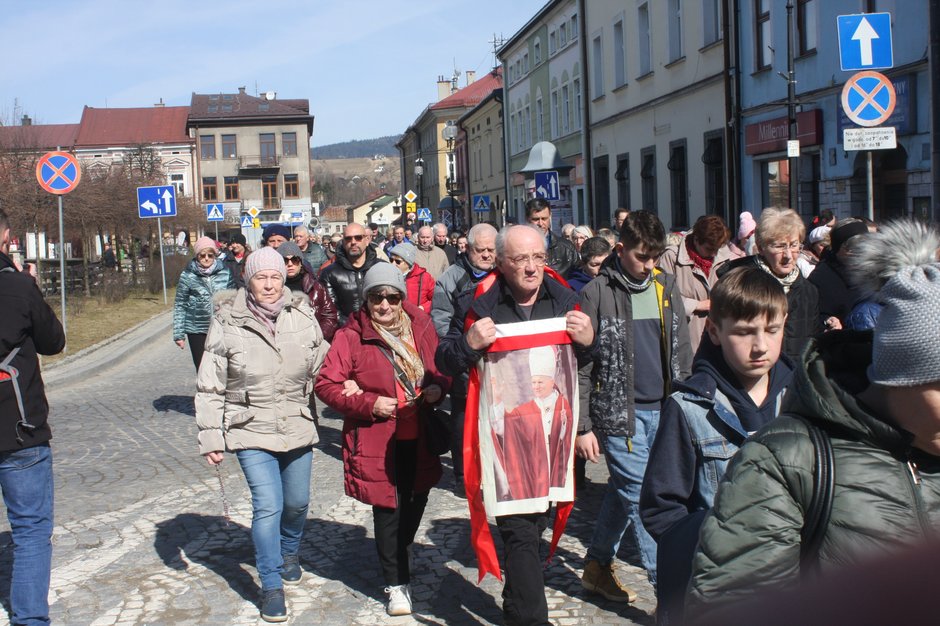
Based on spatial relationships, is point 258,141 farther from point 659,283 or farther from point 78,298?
point 659,283

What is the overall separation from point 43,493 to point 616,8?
29.6m

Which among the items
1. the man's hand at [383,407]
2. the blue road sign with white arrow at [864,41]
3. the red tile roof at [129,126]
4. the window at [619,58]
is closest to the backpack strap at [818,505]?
the man's hand at [383,407]

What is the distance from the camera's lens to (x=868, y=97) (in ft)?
37.5

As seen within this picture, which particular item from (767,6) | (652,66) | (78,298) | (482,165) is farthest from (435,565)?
(482,165)

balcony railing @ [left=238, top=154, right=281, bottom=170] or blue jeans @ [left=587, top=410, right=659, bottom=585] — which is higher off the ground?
balcony railing @ [left=238, top=154, right=281, bottom=170]

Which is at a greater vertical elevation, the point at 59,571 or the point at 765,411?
the point at 765,411

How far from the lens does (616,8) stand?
32000mm

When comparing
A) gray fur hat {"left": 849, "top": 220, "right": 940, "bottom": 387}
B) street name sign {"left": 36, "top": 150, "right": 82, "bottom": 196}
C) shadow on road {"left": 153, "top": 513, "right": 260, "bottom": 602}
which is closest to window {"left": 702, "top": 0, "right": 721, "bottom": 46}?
street name sign {"left": 36, "top": 150, "right": 82, "bottom": 196}

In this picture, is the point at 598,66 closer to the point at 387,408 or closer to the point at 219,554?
the point at 219,554

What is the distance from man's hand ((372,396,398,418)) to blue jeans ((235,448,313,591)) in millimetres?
571

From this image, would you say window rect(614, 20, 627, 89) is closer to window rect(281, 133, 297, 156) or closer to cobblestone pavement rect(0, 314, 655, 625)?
cobblestone pavement rect(0, 314, 655, 625)

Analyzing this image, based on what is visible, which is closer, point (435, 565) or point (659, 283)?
point (659, 283)

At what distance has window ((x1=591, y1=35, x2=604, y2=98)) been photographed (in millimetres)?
34375

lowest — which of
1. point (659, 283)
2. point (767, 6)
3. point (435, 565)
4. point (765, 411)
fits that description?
point (435, 565)
